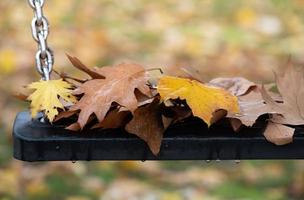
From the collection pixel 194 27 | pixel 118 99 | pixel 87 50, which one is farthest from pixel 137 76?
pixel 194 27

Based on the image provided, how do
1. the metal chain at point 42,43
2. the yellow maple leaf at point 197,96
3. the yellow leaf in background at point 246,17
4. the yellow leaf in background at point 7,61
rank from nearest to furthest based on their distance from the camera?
the yellow maple leaf at point 197,96
the metal chain at point 42,43
the yellow leaf in background at point 7,61
the yellow leaf in background at point 246,17

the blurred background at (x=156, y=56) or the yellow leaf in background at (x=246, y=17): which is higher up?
the yellow leaf in background at (x=246, y=17)

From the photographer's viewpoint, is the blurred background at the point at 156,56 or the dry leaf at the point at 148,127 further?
the blurred background at the point at 156,56

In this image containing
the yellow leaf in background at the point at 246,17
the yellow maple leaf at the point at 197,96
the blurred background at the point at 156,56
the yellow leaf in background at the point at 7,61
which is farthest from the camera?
the yellow leaf in background at the point at 246,17

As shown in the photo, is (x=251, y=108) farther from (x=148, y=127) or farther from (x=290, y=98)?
(x=148, y=127)

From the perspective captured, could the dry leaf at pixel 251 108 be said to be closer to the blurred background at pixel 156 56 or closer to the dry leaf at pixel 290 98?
the dry leaf at pixel 290 98

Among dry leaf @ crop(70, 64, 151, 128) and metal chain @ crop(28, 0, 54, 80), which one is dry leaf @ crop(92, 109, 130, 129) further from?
metal chain @ crop(28, 0, 54, 80)

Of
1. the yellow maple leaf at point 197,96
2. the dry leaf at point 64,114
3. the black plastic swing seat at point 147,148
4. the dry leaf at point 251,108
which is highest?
the yellow maple leaf at point 197,96

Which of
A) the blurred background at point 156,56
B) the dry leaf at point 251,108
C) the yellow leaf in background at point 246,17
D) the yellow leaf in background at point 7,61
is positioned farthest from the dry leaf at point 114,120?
the yellow leaf in background at point 246,17
